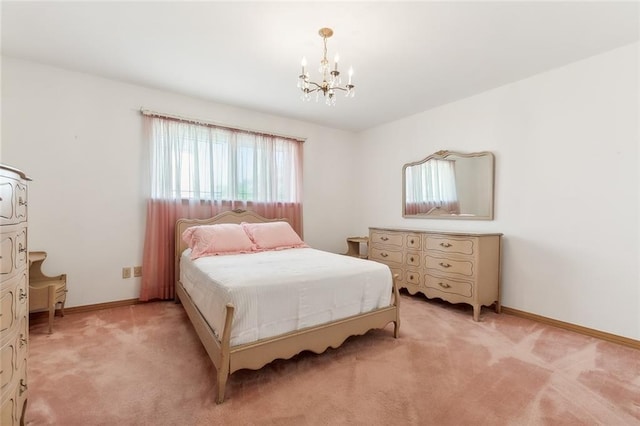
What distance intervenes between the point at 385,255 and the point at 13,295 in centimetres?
349

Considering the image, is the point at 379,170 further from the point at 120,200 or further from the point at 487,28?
the point at 120,200

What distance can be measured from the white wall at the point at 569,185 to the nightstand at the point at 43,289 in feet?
14.1

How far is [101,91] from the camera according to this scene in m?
3.09

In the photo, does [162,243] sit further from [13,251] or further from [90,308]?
[13,251]

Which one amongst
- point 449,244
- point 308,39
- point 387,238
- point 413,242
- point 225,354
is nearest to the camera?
point 225,354

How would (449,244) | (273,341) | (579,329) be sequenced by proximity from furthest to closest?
(449,244) → (579,329) → (273,341)

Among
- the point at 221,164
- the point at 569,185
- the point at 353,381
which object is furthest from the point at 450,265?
the point at 221,164

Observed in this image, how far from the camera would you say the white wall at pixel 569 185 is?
2412mm

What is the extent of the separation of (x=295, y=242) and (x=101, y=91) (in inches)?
106

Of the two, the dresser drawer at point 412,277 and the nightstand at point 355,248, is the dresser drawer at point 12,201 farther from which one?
the nightstand at point 355,248

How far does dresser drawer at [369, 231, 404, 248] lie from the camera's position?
12.1ft

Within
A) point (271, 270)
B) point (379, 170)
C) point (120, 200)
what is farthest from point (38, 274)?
point (379, 170)

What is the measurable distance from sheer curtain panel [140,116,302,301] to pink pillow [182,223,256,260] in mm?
394

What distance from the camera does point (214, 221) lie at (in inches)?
142
